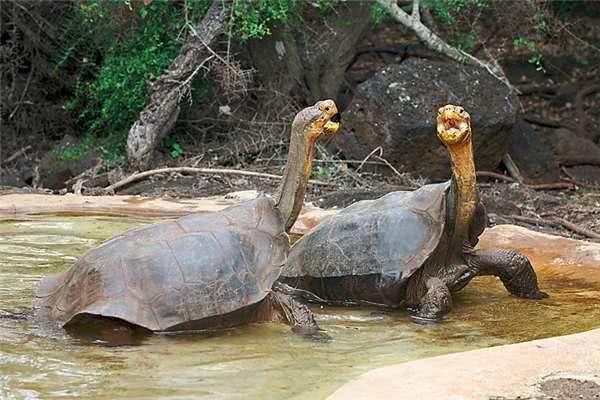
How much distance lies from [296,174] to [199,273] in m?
0.84

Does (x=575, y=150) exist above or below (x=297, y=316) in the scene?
above

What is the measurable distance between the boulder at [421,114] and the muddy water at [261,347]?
13.8ft

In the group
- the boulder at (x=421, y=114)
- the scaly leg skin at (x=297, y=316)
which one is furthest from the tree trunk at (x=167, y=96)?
the scaly leg skin at (x=297, y=316)

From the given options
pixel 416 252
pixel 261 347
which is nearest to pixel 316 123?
pixel 416 252

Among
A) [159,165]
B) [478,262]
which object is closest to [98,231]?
[478,262]

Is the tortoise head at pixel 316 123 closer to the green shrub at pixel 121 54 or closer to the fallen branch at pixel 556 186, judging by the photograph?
the green shrub at pixel 121 54

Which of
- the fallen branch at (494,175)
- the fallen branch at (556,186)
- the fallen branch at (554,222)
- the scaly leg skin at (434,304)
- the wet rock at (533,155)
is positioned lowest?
the scaly leg skin at (434,304)

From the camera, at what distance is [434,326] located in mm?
5668

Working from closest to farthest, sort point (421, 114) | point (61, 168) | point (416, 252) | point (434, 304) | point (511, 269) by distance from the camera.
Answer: point (434, 304), point (416, 252), point (511, 269), point (421, 114), point (61, 168)

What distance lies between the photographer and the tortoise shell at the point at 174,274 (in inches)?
200

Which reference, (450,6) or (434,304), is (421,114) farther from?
(434,304)

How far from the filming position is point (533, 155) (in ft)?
40.8

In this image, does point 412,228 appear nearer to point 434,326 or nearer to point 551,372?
point 434,326

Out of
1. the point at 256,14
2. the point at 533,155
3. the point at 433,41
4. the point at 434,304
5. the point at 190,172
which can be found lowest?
the point at 434,304
